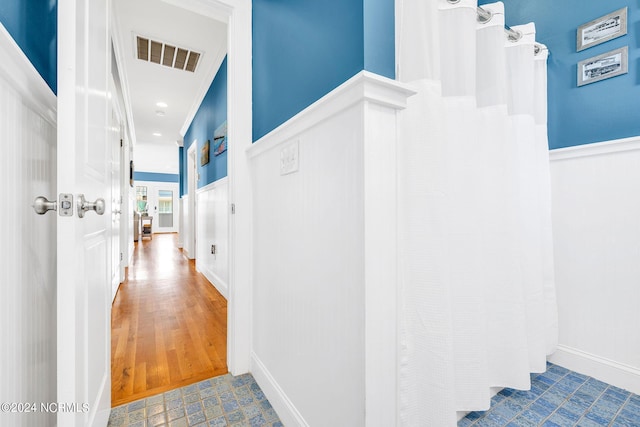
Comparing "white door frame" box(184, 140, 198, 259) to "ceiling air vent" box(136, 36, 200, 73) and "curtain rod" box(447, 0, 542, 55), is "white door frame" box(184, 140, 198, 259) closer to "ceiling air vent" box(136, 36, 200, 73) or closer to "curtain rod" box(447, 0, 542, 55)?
"ceiling air vent" box(136, 36, 200, 73)

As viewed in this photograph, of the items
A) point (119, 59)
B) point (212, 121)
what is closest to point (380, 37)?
point (212, 121)

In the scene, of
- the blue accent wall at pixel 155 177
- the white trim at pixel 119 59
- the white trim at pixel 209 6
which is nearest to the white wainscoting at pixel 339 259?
the white trim at pixel 209 6

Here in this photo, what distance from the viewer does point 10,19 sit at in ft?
2.21

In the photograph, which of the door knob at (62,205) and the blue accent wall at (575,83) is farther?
the blue accent wall at (575,83)

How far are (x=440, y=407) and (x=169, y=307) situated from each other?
2447 millimetres

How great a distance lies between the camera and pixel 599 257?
56.6 inches

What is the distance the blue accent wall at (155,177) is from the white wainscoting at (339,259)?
1029 centimetres

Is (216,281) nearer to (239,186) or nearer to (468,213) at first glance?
(239,186)

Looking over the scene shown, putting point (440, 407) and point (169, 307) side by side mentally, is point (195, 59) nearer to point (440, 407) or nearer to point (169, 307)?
point (169, 307)

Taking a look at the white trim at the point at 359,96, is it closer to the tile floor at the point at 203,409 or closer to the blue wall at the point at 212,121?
the tile floor at the point at 203,409

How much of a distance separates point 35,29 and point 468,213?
155cm

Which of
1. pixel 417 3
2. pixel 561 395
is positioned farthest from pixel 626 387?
pixel 417 3

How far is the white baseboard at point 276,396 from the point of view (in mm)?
1082

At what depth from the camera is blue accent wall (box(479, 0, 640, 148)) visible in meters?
1.32
